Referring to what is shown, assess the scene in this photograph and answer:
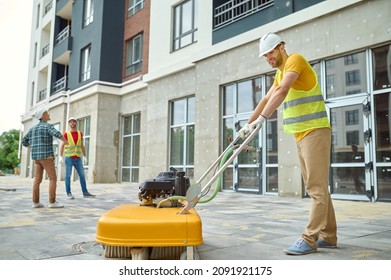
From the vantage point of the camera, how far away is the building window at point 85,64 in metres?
14.9

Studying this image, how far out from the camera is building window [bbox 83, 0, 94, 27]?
14.8 metres

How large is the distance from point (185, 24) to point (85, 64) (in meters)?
6.21

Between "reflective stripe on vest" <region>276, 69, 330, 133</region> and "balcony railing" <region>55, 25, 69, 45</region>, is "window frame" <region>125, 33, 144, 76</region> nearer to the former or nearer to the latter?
"balcony railing" <region>55, 25, 69, 45</region>

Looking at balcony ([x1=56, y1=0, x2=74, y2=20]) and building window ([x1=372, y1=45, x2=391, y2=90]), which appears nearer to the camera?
building window ([x1=372, y1=45, x2=391, y2=90])

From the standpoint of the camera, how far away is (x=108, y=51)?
45.4 ft

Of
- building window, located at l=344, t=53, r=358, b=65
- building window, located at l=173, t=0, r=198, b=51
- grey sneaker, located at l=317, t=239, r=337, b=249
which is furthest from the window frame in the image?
grey sneaker, located at l=317, t=239, r=337, b=249

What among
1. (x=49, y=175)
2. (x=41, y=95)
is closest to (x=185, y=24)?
(x=49, y=175)

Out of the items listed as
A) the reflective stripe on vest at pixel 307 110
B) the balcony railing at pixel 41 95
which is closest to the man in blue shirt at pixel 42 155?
the reflective stripe on vest at pixel 307 110

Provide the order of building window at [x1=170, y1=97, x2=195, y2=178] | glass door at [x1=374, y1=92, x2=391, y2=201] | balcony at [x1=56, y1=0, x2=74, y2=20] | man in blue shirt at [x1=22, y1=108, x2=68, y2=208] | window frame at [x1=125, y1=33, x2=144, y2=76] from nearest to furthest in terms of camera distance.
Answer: man in blue shirt at [x1=22, y1=108, x2=68, y2=208], glass door at [x1=374, y1=92, x2=391, y2=201], building window at [x1=170, y1=97, x2=195, y2=178], window frame at [x1=125, y1=33, x2=144, y2=76], balcony at [x1=56, y1=0, x2=74, y2=20]

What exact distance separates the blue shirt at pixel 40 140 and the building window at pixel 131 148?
25.5 ft

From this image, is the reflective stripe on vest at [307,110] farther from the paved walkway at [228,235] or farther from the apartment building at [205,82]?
the apartment building at [205,82]

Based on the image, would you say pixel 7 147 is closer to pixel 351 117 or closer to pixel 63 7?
pixel 351 117

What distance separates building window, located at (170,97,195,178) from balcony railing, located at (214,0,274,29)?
2321 mm

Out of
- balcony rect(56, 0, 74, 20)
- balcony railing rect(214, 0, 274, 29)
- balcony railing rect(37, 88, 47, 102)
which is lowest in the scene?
balcony railing rect(37, 88, 47, 102)
